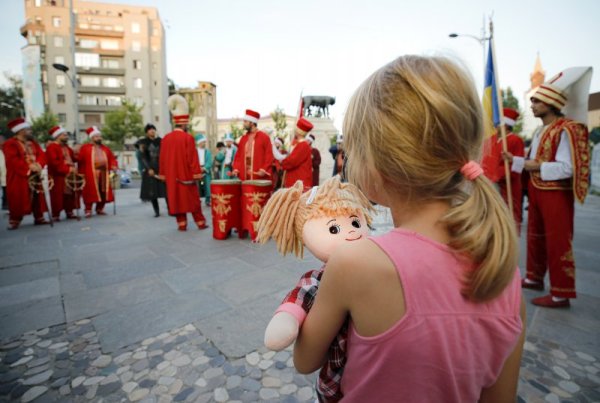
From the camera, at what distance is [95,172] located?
795cm

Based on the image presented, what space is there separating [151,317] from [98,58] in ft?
190

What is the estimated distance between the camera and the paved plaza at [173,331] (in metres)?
1.81

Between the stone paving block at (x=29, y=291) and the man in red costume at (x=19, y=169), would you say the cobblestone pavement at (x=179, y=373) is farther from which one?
the man in red costume at (x=19, y=169)

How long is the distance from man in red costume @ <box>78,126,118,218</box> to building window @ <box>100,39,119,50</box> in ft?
168

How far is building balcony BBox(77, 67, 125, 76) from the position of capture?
46.8 meters

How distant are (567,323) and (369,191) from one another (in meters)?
2.65

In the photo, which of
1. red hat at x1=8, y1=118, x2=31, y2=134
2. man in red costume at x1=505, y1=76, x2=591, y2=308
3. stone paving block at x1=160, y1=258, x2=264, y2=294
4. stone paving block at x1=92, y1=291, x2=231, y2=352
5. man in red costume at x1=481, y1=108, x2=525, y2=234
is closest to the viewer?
stone paving block at x1=92, y1=291, x2=231, y2=352

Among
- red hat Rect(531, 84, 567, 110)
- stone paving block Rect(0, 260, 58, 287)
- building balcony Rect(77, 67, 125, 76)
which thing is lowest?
stone paving block Rect(0, 260, 58, 287)

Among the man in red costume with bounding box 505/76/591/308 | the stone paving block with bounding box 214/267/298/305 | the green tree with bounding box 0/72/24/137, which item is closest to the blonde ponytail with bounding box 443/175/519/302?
the stone paving block with bounding box 214/267/298/305

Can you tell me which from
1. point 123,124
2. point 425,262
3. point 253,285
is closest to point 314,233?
point 425,262

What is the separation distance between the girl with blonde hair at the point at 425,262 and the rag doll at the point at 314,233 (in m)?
0.09

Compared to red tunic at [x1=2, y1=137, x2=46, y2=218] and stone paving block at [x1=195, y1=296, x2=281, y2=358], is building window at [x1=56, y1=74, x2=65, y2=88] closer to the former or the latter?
red tunic at [x1=2, y1=137, x2=46, y2=218]

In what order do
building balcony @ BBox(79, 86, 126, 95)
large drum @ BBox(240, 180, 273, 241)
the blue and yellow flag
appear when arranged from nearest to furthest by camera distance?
the blue and yellow flag, large drum @ BBox(240, 180, 273, 241), building balcony @ BBox(79, 86, 126, 95)

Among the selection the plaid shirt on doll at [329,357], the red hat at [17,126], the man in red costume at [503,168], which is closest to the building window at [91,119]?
the red hat at [17,126]
